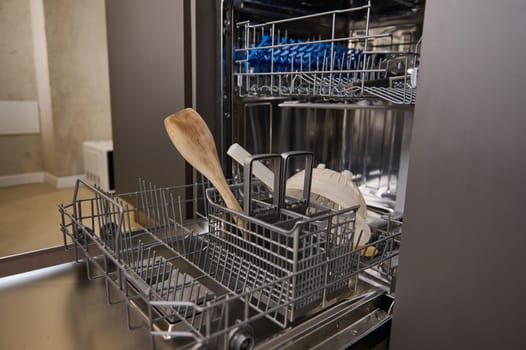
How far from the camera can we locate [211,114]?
3.14ft

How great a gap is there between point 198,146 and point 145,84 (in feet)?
2.22

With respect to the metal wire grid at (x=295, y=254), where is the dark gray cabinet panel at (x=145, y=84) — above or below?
above

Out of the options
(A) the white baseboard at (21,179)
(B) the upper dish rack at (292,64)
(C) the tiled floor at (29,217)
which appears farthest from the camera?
(A) the white baseboard at (21,179)

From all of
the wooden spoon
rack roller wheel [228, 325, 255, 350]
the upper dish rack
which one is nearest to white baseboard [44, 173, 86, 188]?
the upper dish rack

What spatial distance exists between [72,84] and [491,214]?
126 inches

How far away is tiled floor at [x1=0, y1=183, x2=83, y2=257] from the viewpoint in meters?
1.88

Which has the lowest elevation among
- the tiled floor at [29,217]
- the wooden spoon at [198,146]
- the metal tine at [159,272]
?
the tiled floor at [29,217]

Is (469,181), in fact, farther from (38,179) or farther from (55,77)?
(38,179)

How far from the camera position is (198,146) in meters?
0.57

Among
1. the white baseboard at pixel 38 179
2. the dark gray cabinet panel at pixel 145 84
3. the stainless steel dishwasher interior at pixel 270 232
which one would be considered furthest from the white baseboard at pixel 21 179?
the stainless steel dishwasher interior at pixel 270 232

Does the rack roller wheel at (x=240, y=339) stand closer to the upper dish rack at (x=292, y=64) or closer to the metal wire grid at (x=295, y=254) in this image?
the metal wire grid at (x=295, y=254)

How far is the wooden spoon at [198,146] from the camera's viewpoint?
0.56 metres

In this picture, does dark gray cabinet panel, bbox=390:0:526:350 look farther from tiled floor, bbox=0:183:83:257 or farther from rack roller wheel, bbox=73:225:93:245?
tiled floor, bbox=0:183:83:257

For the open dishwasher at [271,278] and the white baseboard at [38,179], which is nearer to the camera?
the open dishwasher at [271,278]
